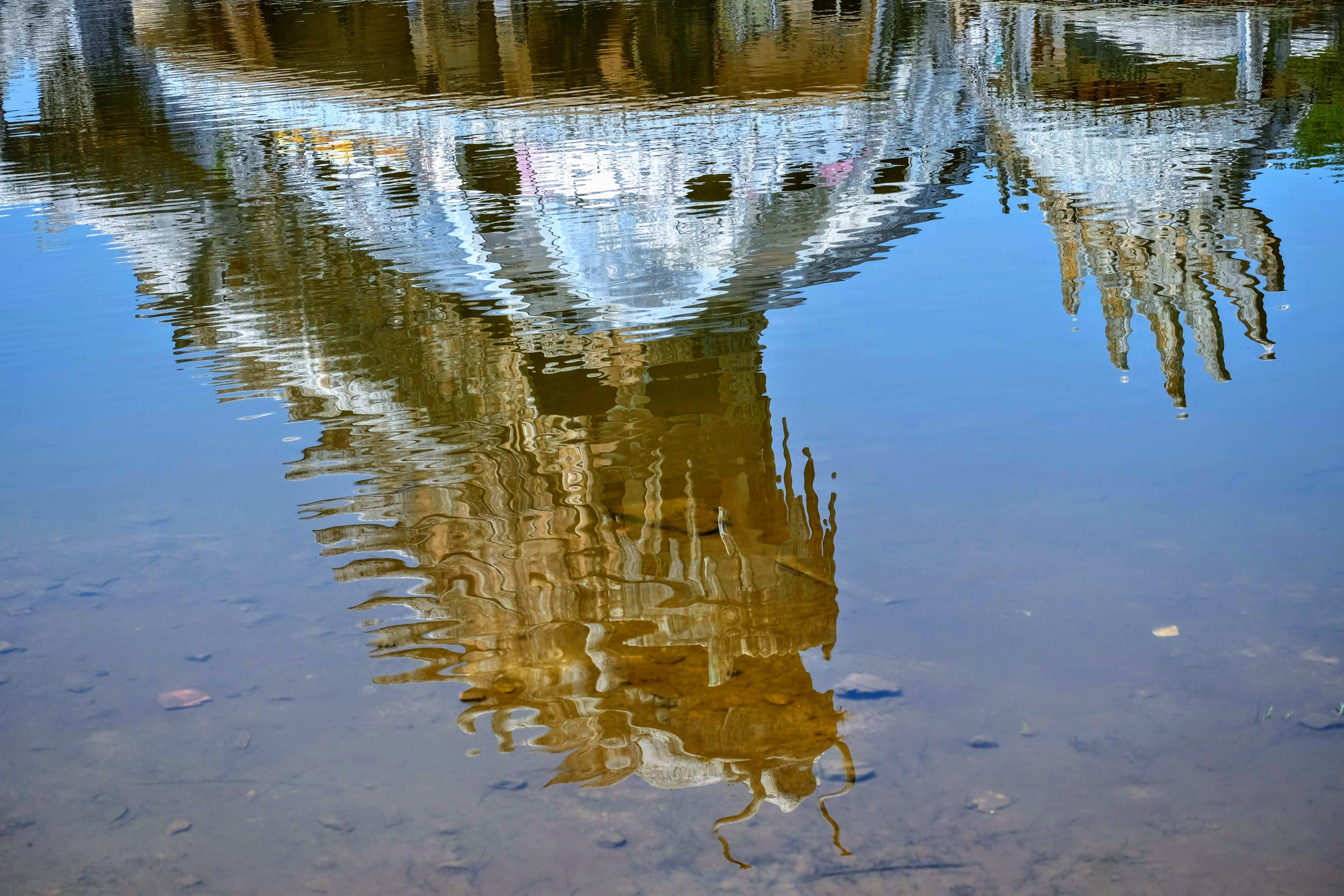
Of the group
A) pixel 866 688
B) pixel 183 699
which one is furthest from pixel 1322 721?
pixel 183 699

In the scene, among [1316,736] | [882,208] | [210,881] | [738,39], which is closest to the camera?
[210,881]

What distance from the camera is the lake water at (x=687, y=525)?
3.15 meters

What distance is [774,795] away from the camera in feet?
10.6

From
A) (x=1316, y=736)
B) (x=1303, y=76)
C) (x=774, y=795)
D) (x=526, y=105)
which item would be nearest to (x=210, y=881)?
(x=774, y=795)

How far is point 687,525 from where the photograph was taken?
Result: 4.60 m

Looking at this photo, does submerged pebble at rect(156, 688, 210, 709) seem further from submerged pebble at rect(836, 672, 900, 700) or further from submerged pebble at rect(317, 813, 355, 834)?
submerged pebble at rect(836, 672, 900, 700)

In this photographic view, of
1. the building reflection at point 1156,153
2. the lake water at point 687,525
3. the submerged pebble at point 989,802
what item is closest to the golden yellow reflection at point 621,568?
the lake water at point 687,525

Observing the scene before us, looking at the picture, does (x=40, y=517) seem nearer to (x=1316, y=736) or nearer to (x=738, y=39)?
(x=1316, y=736)

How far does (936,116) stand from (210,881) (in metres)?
10.1

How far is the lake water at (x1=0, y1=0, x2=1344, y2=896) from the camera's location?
3154 millimetres

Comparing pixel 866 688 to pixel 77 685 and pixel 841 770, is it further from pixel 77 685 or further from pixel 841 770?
pixel 77 685

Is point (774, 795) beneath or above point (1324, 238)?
beneath

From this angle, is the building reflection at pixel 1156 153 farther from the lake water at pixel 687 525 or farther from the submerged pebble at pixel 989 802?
the submerged pebble at pixel 989 802

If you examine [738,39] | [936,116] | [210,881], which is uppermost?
[738,39]
